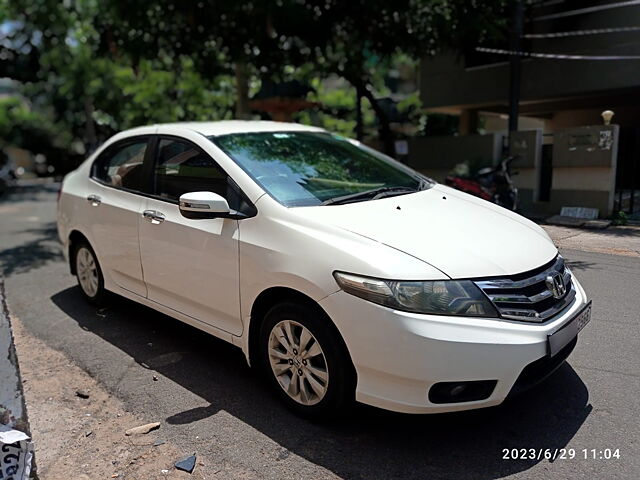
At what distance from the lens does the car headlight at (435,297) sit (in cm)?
269

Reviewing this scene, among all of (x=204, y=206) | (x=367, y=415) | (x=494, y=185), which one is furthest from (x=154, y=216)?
(x=494, y=185)

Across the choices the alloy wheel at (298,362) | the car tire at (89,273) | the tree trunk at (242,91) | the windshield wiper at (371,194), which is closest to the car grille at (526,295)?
the alloy wheel at (298,362)

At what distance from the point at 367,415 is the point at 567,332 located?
1.19m

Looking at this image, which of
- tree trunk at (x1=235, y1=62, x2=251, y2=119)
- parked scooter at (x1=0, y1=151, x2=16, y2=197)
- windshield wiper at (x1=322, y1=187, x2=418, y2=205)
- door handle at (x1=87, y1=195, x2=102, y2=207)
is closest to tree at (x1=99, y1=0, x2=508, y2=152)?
tree trunk at (x1=235, y1=62, x2=251, y2=119)

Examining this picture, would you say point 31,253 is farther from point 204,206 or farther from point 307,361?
point 307,361

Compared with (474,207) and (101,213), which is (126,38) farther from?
(474,207)

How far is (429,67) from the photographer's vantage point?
53.3ft

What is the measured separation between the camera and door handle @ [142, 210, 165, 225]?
4.08 m

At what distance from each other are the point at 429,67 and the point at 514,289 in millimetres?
14583

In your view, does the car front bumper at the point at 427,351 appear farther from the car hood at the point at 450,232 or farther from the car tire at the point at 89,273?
the car tire at the point at 89,273

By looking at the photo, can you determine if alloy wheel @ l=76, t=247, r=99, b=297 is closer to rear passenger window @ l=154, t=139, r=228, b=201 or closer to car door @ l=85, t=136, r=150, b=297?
car door @ l=85, t=136, r=150, b=297

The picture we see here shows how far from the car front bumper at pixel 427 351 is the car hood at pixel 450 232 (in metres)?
0.29

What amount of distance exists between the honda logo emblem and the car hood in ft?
0.31

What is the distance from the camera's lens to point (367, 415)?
3262 mm
